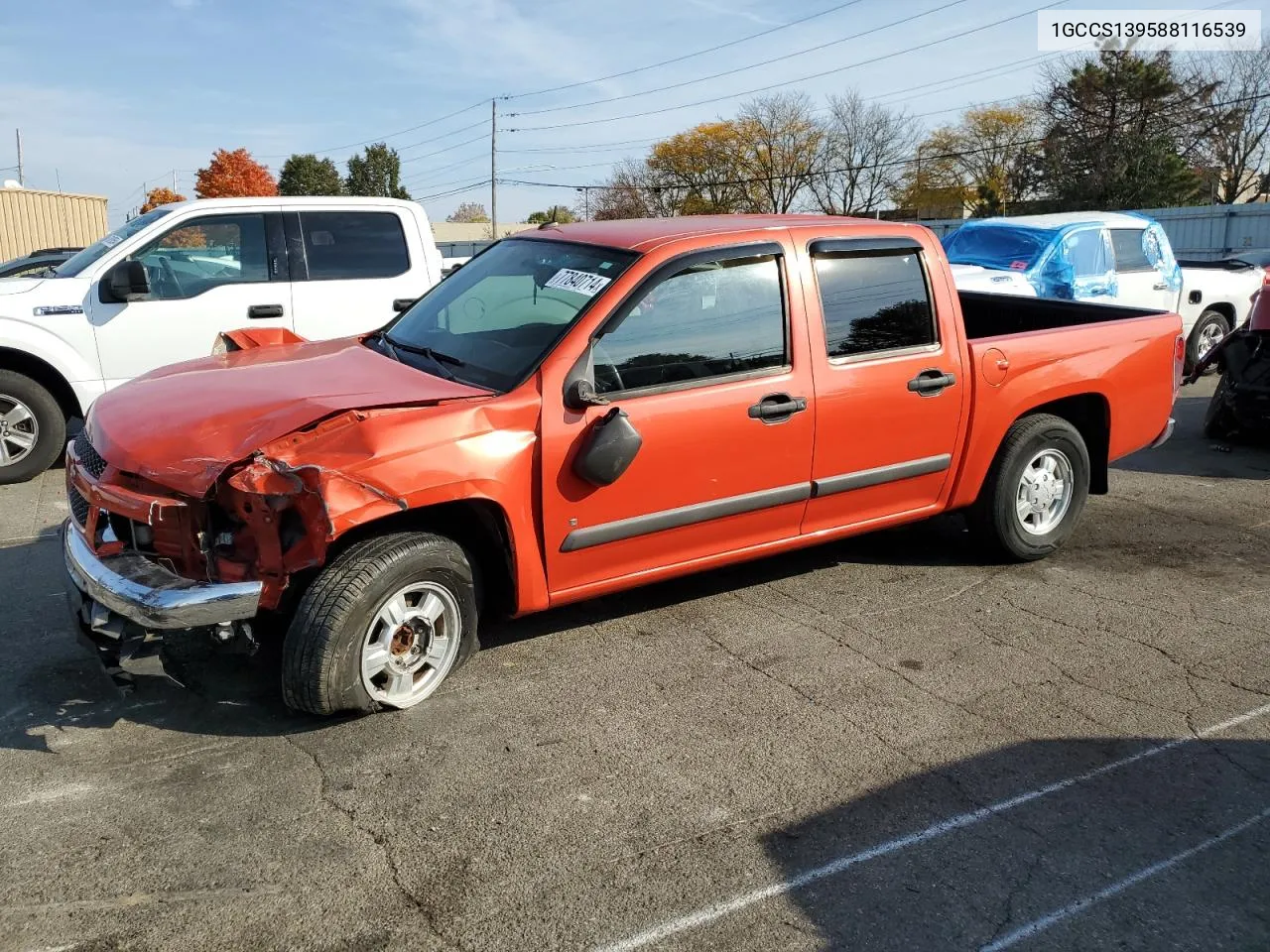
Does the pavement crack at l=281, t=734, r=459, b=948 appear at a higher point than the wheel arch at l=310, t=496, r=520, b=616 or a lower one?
lower

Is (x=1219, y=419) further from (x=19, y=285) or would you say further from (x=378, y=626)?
(x=19, y=285)

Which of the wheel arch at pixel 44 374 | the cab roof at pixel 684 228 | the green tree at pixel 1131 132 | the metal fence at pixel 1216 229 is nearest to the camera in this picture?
the cab roof at pixel 684 228

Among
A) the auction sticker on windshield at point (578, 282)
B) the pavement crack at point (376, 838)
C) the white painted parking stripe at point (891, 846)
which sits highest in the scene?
the auction sticker on windshield at point (578, 282)

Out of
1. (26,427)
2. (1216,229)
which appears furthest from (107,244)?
(1216,229)

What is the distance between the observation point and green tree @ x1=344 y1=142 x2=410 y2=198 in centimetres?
7281

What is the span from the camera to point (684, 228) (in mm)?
4703

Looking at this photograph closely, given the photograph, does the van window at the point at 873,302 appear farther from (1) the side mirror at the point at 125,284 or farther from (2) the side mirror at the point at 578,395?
(1) the side mirror at the point at 125,284

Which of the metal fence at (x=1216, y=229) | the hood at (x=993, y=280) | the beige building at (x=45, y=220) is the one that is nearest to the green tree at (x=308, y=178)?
the beige building at (x=45, y=220)

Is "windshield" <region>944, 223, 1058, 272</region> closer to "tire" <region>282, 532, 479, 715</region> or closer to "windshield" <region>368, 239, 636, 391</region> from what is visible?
"windshield" <region>368, 239, 636, 391</region>

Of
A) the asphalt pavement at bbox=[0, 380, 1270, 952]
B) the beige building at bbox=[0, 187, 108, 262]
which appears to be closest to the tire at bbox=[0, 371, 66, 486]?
the asphalt pavement at bbox=[0, 380, 1270, 952]

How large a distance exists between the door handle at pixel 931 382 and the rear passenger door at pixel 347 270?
14.5 ft

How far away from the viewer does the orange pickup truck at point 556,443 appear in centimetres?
359

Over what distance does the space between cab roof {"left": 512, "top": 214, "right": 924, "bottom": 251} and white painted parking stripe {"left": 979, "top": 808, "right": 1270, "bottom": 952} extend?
286 centimetres

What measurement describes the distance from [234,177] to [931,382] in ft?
231
